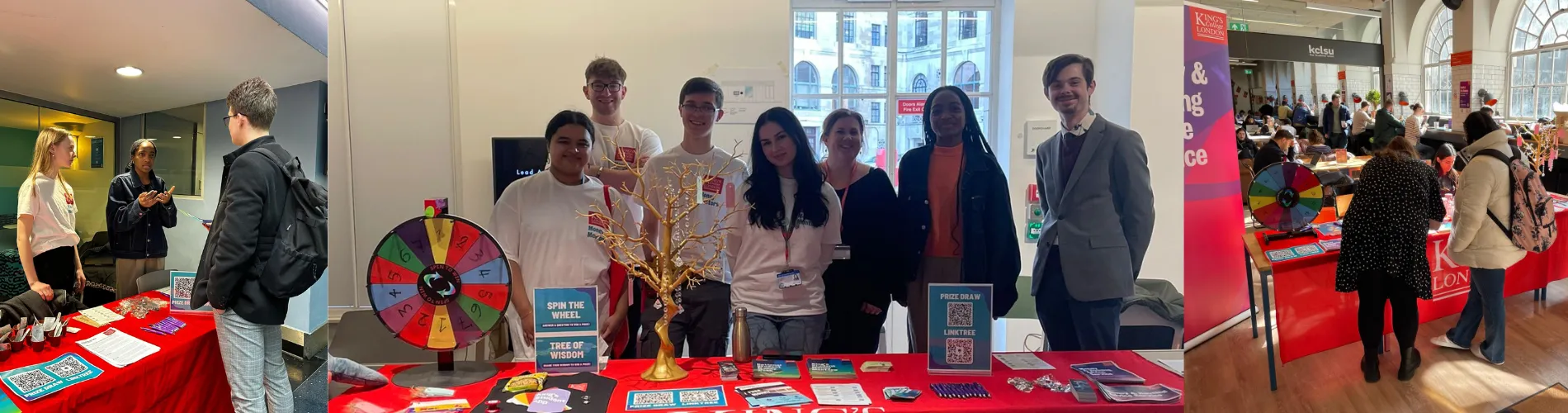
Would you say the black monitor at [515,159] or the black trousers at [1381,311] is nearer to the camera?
the black trousers at [1381,311]

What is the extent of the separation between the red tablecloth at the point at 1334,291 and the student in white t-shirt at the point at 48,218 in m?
2.82

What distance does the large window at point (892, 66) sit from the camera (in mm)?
2215

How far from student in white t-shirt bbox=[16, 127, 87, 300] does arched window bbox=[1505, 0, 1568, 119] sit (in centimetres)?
324

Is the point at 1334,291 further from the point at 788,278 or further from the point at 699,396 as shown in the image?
the point at 699,396

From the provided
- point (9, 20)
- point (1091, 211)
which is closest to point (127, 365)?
point (9, 20)

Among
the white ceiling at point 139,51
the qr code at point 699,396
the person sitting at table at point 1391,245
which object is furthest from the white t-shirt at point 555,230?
the person sitting at table at point 1391,245

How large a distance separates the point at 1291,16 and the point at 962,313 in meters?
1.15

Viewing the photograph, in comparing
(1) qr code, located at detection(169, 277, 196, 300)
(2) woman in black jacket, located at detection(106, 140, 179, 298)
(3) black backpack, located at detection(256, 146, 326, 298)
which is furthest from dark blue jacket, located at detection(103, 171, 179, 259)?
(3) black backpack, located at detection(256, 146, 326, 298)

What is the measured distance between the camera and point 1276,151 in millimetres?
1812

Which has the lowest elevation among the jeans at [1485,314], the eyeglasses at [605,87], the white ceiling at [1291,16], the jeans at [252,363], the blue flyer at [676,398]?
the blue flyer at [676,398]

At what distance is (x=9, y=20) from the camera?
1.62 m

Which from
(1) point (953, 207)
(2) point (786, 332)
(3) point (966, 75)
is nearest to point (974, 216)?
(1) point (953, 207)

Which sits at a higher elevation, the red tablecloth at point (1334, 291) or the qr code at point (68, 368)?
the red tablecloth at point (1334, 291)

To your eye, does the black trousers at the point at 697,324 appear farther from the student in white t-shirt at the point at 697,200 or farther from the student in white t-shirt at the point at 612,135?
the student in white t-shirt at the point at 612,135
